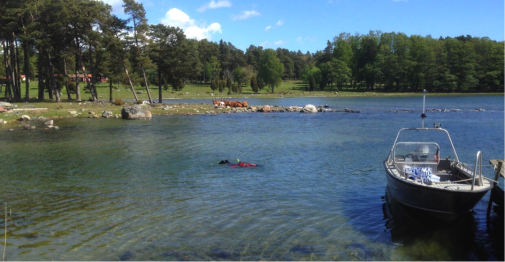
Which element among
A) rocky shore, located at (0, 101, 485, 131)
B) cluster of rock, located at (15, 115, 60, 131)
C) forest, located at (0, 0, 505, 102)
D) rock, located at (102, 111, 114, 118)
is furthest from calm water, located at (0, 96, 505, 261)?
forest, located at (0, 0, 505, 102)

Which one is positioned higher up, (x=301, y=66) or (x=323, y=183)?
(x=301, y=66)

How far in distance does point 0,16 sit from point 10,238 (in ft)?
155

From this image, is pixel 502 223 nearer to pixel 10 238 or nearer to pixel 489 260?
pixel 489 260

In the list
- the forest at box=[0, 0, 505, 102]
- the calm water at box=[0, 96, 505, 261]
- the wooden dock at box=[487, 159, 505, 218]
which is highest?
the forest at box=[0, 0, 505, 102]

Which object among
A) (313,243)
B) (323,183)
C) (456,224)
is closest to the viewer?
(313,243)

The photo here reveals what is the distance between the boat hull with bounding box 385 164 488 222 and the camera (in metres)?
10.5

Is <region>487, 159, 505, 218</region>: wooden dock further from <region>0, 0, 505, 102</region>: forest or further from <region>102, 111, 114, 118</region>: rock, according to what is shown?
<region>0, 0, 505, 102</region>: forest

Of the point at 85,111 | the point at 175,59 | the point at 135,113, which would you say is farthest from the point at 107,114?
the point at 175,59

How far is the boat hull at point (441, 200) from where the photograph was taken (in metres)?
10.5

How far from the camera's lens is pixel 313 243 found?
10.1 m

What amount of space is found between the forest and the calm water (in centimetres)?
2893

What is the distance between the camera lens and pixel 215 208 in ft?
42.3

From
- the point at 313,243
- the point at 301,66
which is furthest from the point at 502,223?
the point at 301,66

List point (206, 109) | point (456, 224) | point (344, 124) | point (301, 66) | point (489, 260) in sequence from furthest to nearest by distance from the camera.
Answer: point (301, 66) < point (206, 109) < point (344, 124) < point (456, 224) < point (489, 260)
